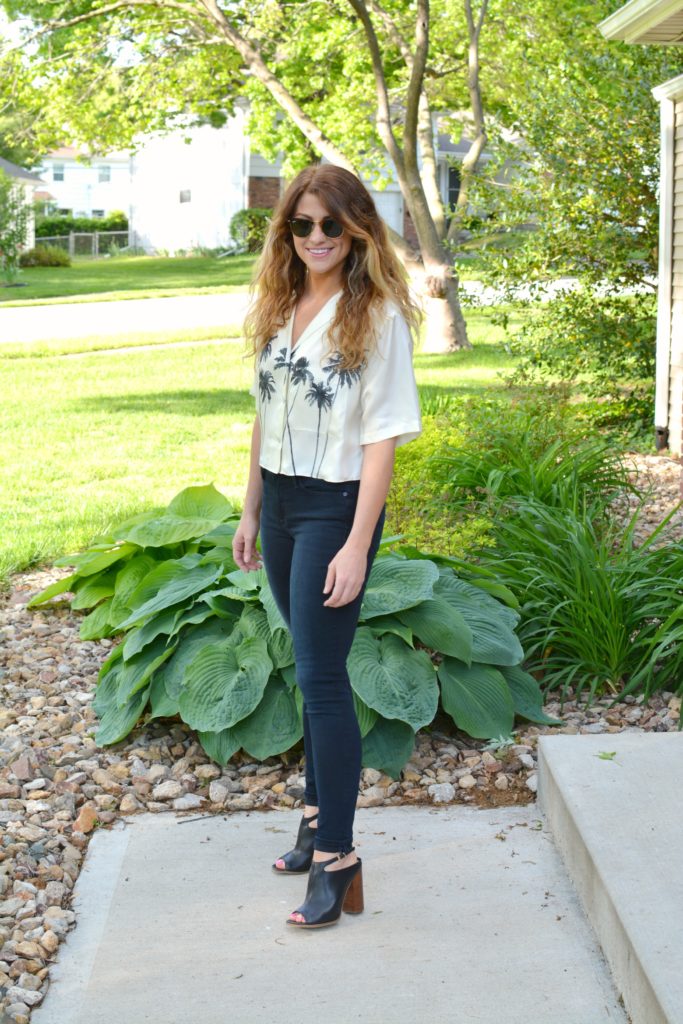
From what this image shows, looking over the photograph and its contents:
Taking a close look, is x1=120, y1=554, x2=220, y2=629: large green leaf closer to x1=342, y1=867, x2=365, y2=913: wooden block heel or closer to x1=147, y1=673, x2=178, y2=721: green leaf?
x1=147, y1=673, x2=178, y2=721: green leaf

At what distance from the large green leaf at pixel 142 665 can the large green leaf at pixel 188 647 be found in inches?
1.2

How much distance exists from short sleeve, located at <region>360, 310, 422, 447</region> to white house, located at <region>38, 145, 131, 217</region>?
6028cm

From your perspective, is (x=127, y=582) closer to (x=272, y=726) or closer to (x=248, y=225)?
(x=272, y=726)

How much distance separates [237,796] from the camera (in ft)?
12.3

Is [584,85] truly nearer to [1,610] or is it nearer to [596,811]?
[1,610]

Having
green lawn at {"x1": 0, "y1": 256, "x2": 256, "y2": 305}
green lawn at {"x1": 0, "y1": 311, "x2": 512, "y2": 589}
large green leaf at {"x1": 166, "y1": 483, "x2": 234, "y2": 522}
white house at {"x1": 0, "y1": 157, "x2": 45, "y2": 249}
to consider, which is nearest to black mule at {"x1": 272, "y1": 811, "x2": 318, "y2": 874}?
large green leaf at {"x1": 166, "y1": 483, "x2": 234, "y2": 522}

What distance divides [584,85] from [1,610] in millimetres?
6936

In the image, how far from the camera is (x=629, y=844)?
295 cm

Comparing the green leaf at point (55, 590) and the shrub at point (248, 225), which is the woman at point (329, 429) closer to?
the green leaf at point (55, 590)

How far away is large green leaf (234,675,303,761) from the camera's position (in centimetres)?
384

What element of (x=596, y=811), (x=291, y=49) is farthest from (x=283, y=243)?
(x=291, y=49)

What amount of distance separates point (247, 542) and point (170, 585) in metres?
1.26

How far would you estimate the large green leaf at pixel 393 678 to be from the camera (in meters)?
3.72

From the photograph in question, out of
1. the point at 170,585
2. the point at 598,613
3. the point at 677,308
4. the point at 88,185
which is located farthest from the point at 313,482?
the point at 88,185
